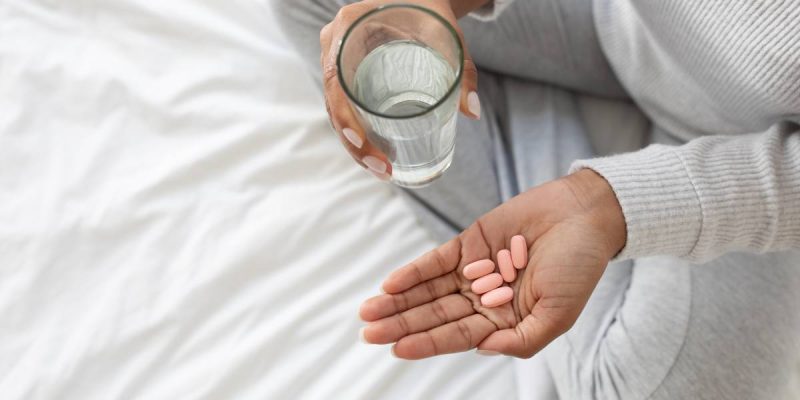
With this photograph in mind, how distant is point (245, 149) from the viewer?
0.94 meters

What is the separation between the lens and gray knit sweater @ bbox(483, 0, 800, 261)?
26.1 inches

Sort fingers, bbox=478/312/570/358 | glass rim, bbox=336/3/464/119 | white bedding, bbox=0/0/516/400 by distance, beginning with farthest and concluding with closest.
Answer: white bedding, bbox=0/0/516/400, fingers, bbox=478/312/570/358, glass rim, bbox=336/3/464/119

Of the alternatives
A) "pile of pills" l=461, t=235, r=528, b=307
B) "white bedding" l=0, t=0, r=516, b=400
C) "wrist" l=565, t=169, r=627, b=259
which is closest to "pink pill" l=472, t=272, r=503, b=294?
"pile of pills" l=461, t=235, r=528, b=307

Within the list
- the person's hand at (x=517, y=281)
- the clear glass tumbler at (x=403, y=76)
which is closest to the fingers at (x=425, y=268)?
the person's hand at (x=517, y=281)

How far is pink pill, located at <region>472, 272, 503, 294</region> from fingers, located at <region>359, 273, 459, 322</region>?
0.03 meters

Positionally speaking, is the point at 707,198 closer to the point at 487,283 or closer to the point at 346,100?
the point at 487,283

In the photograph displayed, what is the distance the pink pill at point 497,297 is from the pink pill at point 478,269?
0.02 meters

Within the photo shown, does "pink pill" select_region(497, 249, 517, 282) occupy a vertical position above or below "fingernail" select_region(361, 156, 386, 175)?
below

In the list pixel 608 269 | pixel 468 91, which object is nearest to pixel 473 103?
pixel 468 91

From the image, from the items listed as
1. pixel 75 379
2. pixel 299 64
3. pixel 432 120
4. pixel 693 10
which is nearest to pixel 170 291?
pixel 75 379

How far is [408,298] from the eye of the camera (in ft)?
2.18

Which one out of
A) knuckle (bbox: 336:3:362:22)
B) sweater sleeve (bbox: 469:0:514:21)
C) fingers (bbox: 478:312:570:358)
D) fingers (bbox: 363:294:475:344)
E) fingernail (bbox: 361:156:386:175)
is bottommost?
fingers (bbox: 363:294:475:344)

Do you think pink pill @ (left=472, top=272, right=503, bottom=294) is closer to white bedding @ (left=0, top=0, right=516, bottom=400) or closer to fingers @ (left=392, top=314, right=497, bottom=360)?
fingers @ (left=392, top=314, right=497, bottom=360)

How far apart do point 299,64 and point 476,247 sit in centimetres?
47
